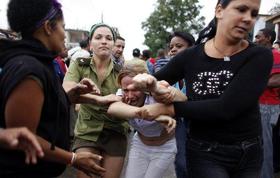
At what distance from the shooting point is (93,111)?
3996 mm

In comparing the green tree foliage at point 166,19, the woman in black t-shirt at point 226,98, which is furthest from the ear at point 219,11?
the green tree foliage at point 166,19

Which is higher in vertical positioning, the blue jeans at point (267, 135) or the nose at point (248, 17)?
the nose at point (248, 17)

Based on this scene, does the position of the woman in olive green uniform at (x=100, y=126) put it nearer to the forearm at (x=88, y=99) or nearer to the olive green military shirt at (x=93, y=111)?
the olive green military shirt at (x=93, y=111)

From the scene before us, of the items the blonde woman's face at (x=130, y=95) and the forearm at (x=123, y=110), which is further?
the blonde woman's face at (x=130, y=95)

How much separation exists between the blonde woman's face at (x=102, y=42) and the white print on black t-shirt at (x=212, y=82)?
5.77ft

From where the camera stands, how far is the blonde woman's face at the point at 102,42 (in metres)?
4.19

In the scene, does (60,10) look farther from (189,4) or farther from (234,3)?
(189,4)

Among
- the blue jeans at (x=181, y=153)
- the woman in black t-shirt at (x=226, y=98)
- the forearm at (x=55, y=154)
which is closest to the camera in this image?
the forearm at (x=55, y=154)

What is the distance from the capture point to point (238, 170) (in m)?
2.58

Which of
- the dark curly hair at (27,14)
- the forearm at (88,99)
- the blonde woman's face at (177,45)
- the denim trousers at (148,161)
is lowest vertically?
the denim trousers at (148,161)

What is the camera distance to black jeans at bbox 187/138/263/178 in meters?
2.51

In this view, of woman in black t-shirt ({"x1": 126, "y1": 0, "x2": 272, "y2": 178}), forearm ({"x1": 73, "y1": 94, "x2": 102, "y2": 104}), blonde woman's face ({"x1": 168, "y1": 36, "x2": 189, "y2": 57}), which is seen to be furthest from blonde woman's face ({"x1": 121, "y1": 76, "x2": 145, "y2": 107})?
blonde woman's face ({"x1": 168, "y1": 36, "x2": 189, "y2": 57})

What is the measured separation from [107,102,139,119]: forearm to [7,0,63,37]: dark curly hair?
0.77 m

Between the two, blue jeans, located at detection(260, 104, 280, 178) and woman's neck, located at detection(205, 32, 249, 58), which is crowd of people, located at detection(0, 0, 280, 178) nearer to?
woman's neck, located at detection(205, 32, 249, 58)
